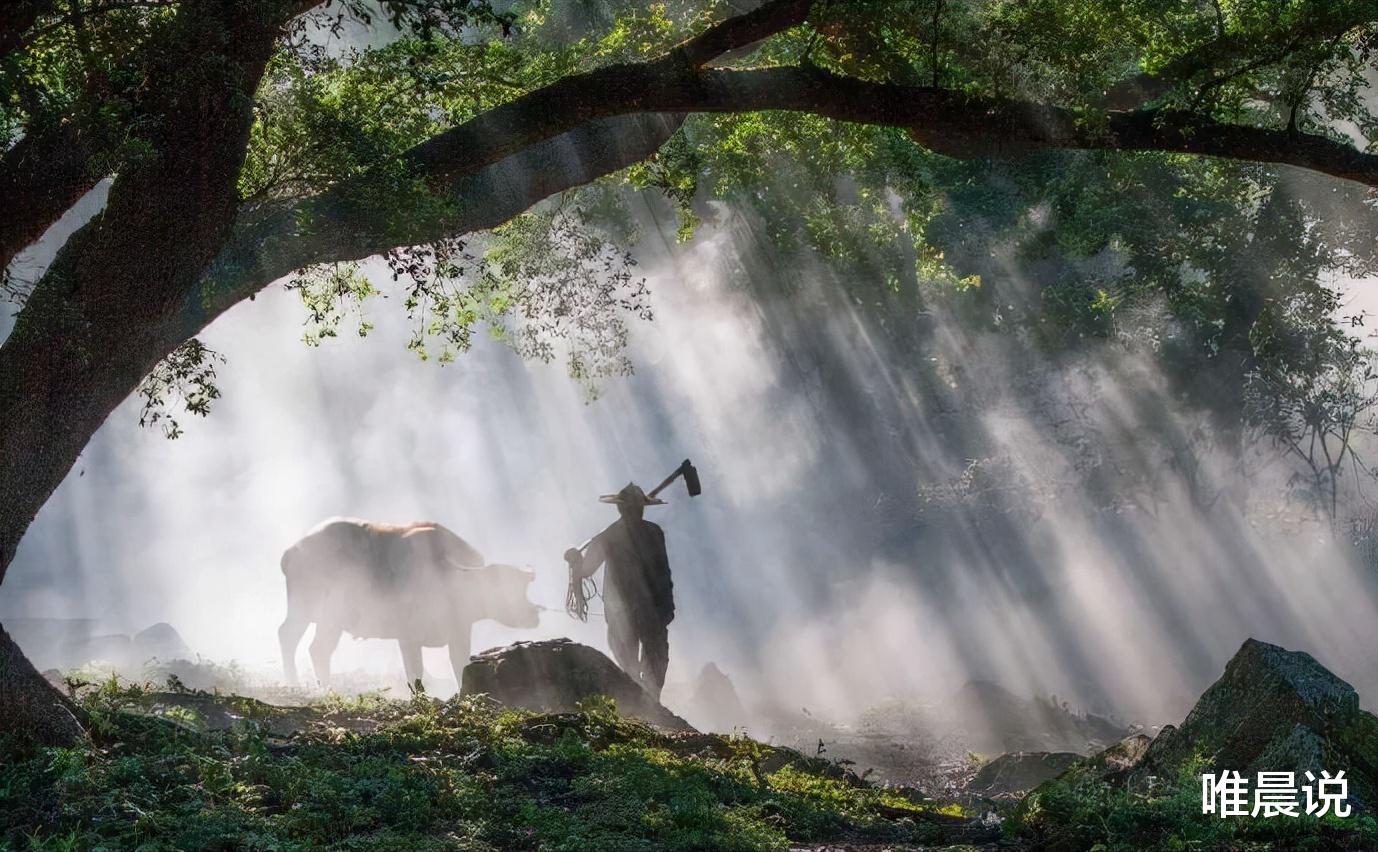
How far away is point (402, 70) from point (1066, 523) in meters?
28.4

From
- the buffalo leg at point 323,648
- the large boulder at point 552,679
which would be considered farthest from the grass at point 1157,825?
the buffalo leg at point 323,648

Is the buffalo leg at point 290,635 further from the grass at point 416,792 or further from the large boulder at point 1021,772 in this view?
the large boulder at point 1021,772

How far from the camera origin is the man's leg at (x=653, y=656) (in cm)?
1301

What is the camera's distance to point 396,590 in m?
19.1

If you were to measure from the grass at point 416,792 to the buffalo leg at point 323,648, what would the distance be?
1204 cm

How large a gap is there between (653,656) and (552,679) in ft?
7.93

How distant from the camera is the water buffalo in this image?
19.1 metres

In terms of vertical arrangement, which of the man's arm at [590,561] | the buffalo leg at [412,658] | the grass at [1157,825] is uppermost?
the man's arm at [590,561]

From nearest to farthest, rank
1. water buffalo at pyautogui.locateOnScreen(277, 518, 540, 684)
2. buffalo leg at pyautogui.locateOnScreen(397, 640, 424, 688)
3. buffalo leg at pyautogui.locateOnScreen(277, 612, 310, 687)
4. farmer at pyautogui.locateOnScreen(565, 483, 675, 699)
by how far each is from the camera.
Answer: farmer at pyautogui.locateOnScreen(565, 483, 675, 699) < buffalo leg at pyautogui.locateOnScreen(397, 640, 424, 688) < water buffalo at pyautogui.locateOnScreen(277, 518, 540, 684) < buffalo leg at pyautogui.locateOnScreen(277, 612, 310, 687)

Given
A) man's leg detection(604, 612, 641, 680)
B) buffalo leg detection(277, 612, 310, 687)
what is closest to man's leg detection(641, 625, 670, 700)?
man's leg detection(604, 612, 641, 680)

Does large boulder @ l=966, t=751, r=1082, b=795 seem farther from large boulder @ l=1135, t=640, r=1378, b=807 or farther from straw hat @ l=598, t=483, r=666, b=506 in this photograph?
straw hat @ l=598, t=483, r=666, b=506

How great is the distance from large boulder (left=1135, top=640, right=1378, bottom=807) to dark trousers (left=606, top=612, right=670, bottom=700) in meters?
7.06

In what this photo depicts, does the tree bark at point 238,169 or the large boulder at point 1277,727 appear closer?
the large boulder at point 1277,727

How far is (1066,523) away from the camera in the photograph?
3228 cm
